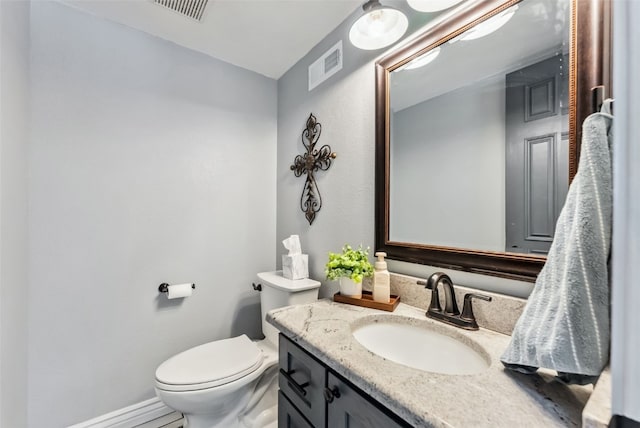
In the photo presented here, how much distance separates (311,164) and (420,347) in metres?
1.19

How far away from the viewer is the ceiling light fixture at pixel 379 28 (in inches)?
44.1

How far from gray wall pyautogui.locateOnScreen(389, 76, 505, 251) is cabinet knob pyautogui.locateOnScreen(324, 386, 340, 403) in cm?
66

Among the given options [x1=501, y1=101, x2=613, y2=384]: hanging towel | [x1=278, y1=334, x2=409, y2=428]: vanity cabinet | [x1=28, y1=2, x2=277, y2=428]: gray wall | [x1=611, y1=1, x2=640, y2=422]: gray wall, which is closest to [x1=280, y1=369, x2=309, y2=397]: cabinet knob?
[x1=278, y1=334, x2=409, y2=428]: vanity cabinet

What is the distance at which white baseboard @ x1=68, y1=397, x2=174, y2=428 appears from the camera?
1.43m

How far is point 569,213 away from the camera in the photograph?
0.57 meters

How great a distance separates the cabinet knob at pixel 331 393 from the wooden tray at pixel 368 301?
0.41m

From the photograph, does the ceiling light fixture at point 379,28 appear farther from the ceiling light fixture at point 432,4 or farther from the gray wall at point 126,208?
the gray wall at point 126,208

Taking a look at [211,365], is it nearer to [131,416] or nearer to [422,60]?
[131,416]

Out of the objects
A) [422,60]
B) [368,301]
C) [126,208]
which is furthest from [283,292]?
[422,60]

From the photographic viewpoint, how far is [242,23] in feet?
5.01

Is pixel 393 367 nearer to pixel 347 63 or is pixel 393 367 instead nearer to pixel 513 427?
pixel 513 427

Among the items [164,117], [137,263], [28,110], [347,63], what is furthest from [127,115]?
[347,63]

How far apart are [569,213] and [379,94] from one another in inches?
37.1

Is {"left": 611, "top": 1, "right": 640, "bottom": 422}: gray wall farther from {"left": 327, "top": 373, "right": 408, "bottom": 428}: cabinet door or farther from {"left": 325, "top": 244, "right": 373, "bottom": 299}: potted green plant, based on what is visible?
{"left": 325, "top": 244, "right": 373, "bottom": 299}: potted green plant
